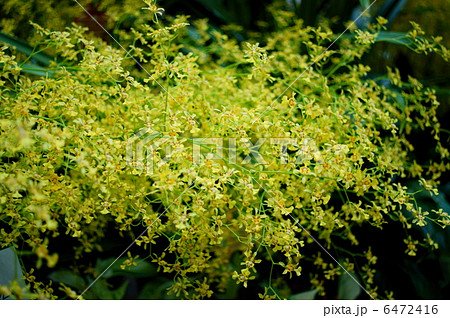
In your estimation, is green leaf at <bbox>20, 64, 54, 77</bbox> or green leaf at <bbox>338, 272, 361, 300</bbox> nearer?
green leaf at <bbox>20, 64, 54, 77</bbox>

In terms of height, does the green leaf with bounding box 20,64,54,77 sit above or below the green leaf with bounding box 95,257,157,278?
above

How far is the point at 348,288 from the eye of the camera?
81cm

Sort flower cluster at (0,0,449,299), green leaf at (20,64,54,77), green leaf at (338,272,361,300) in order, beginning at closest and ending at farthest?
flower cluster at (0,0,449,299)
green leaf at (20,64,54,77)
green leaf at (338,272,361,300)

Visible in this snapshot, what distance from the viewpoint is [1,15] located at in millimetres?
987

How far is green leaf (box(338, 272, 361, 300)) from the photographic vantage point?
0.79 m

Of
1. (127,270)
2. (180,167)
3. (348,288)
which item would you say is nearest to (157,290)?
(127,270)

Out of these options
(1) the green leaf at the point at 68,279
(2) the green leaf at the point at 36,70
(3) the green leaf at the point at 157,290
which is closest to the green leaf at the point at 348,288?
Result: (3) the green leaf at the point at 157,290

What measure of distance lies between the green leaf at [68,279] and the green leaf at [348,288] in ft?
1.69

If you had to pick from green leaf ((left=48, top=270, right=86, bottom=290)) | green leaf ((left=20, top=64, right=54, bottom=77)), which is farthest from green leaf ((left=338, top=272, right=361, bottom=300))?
green leaf ((left=20, top=64, right=54, bottom=77))

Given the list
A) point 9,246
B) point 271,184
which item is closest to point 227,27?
point 271,184

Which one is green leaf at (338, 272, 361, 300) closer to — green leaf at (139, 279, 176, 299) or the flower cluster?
the flower cluster

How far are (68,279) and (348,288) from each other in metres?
0.56

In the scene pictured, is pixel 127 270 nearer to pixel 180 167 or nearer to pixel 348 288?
pixel 180 167

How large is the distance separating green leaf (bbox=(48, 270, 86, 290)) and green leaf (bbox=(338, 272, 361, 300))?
0.51 m
